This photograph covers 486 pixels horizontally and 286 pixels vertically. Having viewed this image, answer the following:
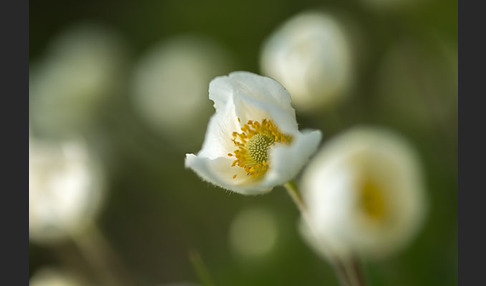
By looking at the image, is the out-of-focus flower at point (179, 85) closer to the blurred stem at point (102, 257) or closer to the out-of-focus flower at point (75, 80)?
the out-of-focus flower at point (75, 80)

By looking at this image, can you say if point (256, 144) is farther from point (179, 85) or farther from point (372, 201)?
point (179, 85)

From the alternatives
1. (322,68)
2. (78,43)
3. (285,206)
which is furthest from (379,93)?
(78,43)

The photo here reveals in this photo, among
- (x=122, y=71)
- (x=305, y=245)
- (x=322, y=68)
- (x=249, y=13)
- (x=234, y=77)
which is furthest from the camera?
(x=249, y=13)

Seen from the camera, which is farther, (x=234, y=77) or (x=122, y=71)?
(x=122, y=71)

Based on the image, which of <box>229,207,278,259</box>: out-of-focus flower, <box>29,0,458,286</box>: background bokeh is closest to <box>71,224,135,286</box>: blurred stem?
<box>29,0,458,286</box>: background bokeh

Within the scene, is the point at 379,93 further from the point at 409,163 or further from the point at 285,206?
the point at 409,163

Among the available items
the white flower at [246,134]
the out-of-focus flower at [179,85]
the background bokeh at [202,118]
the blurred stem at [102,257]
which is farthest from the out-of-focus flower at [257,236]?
the white flower at [246,134]

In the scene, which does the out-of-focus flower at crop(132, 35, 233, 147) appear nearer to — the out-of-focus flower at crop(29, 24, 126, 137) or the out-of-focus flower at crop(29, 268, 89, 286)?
the out-of-focus flower at crop(29, 24, 126, 137)
